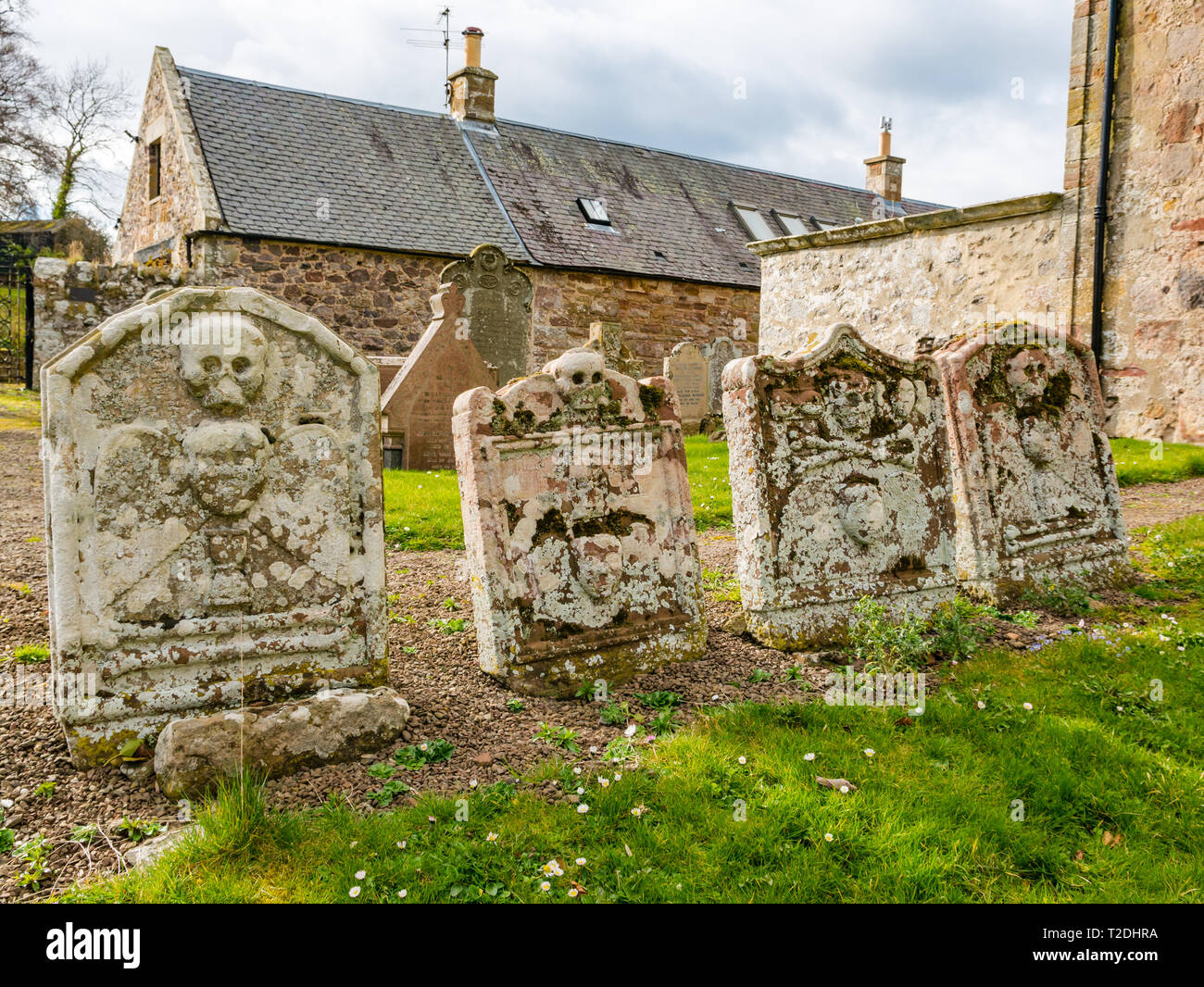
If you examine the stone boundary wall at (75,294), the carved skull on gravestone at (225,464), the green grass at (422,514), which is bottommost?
the green grass at (422,514)

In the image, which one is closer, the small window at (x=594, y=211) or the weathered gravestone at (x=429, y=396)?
the weathered gravestone at (x=429, y=396)

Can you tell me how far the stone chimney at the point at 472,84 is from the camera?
1873 centimetres

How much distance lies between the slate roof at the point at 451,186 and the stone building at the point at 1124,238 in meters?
7.83

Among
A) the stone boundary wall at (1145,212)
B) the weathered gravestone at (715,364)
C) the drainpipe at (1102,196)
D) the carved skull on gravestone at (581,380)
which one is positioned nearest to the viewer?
the carved skull on gravestone at (581,380)

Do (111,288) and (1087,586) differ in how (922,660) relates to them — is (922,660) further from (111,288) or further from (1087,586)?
(111,288)

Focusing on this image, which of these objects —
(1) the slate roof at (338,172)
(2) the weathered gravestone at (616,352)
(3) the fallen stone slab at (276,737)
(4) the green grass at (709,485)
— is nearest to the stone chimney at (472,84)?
(1) the slate roof at (338,172)

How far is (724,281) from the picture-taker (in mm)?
18359

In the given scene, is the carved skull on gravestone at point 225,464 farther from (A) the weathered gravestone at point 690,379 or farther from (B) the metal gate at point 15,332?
(B) the metal gate at point 15,332

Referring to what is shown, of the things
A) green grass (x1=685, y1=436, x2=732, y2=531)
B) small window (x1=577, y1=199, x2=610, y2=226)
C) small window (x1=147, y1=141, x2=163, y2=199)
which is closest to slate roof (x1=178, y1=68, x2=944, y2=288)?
small window (x1=577, y1=199, x2=610, y2=226)

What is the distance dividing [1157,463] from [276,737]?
8608 mm

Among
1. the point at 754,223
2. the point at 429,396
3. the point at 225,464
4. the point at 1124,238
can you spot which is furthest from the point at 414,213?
the point at 225,464

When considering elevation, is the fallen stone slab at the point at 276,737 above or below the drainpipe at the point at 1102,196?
below

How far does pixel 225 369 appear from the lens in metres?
3.06
